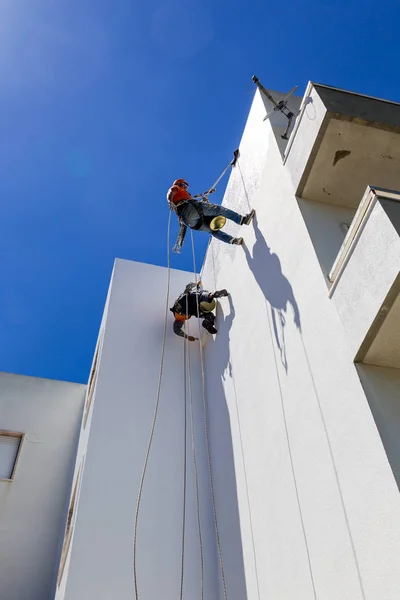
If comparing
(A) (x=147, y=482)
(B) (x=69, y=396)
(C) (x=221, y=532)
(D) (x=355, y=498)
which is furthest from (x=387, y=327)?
(B) (x=69, y=396)

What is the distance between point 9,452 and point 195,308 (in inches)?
166

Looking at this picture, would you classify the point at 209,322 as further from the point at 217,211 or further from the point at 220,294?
the point at 217,211

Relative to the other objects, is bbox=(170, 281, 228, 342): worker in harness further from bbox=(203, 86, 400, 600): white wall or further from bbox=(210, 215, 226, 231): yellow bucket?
A: bbox=(210, 215, 226, 231): yellow bucket

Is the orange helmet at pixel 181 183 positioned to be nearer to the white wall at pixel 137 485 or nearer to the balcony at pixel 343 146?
the white wall at pixel 137 485

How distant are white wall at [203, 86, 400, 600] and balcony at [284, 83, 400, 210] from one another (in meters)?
0.21

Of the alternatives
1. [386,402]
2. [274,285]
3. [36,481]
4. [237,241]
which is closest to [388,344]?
[386,402]

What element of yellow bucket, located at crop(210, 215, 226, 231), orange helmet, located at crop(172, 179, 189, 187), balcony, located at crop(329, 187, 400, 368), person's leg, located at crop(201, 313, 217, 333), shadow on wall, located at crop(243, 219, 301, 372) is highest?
orange helmet, located at crop(172, 179, 189, 187)

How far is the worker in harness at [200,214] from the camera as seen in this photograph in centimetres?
590

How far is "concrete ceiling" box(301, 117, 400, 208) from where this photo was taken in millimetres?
3924

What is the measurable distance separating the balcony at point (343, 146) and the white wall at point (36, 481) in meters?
6.26

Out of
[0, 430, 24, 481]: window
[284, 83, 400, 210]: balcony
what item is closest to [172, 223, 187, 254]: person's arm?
[284, 83, 400, 210]: balcony

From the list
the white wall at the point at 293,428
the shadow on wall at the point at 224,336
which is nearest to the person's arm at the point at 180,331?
the shadow on wall at the point at 224,336

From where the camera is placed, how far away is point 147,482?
554cm

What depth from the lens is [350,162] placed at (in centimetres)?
407
